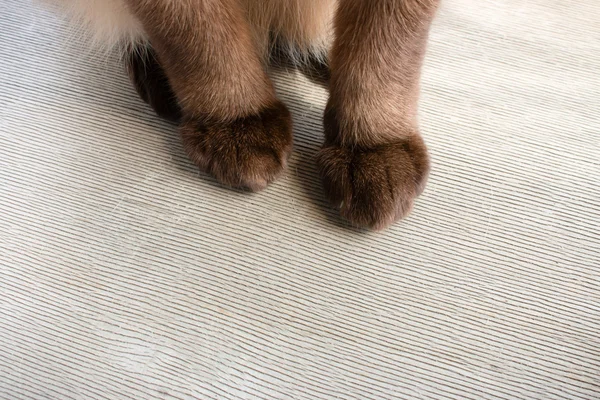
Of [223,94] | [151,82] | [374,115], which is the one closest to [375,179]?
[374,115]

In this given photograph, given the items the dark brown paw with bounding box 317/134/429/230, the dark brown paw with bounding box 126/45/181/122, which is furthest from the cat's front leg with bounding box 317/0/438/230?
the dark brown paw with bounding box 126/45/181/122

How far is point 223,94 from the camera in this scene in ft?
2.30

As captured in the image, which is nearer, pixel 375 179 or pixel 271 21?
pixel 375 179

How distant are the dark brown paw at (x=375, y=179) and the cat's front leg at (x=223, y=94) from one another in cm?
8

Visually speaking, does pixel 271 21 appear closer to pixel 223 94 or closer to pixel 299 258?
pixel 223 94

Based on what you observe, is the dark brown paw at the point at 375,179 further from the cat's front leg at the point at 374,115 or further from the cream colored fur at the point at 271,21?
the cream colored fur at the point at 271,21

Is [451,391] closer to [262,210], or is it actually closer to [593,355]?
[593,355]

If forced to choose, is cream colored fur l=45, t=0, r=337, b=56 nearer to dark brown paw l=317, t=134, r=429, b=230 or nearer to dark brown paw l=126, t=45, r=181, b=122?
dark brown paw l=126, t=45, r=181, b=122

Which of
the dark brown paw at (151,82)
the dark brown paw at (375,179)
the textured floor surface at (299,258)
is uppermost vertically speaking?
the dark brown paw at (151,82)

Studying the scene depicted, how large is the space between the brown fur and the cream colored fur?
3 cm

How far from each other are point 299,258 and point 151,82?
370 mm

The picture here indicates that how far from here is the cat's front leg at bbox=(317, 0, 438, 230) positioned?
63 cm

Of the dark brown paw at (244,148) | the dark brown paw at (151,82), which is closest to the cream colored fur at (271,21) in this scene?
the dark brown paw at (151,82)

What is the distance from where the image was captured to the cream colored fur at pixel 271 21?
30.5 inches
